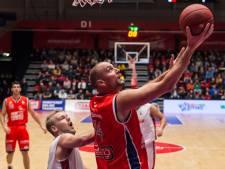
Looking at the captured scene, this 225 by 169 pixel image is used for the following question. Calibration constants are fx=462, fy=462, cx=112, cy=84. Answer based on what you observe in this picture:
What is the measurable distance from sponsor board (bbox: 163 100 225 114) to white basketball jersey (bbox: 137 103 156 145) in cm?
1511

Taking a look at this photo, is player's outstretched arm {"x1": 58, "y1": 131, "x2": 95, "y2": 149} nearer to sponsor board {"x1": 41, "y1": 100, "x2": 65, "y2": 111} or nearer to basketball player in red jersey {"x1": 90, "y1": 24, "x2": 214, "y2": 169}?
basketball player in red jersey {"x1": 90, "y1": 24, "x2": 214, "y2": 169}

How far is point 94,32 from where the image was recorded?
25.9 metres

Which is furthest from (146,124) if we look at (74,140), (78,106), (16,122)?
→ (78,106)

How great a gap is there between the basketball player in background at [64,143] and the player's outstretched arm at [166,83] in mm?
701

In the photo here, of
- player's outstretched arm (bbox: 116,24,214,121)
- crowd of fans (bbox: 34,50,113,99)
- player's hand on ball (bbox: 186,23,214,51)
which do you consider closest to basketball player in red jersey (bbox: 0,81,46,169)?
player's outstretched arm (bbox: 116,24,214,121)

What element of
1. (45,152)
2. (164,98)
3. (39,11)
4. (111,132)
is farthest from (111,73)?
(39,11)

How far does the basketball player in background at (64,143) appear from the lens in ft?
11.8

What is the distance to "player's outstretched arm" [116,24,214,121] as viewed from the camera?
2.71m

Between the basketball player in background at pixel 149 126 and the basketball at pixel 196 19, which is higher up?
the basketball at pixel 196 19

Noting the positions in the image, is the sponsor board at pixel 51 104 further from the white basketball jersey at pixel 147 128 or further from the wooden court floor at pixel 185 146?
the white basketball jersey at pixel 147 128

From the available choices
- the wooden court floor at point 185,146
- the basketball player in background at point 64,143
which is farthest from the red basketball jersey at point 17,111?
the basketball player in background at point 64,143

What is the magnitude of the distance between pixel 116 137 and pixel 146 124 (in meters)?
3.05

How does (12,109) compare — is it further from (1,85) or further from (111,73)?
(1,85)

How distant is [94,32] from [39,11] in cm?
394
